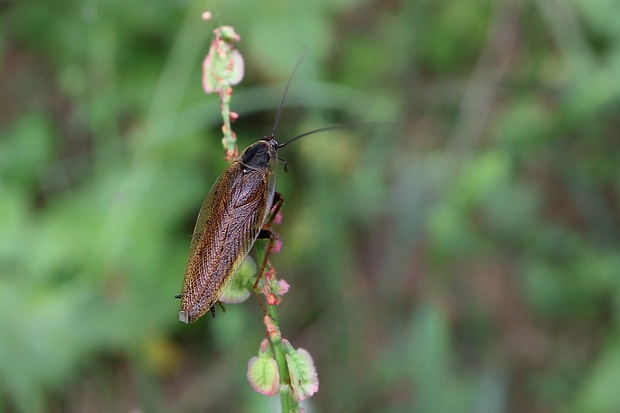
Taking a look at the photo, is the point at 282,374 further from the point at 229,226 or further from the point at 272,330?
the point at 229,226

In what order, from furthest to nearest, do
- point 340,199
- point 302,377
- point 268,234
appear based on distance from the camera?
point 340,199 → point 268,234 → point 302,377

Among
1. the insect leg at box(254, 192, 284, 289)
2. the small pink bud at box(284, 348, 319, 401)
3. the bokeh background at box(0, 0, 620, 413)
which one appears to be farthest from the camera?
the bokeh background at box(0, 0, 620, 413)

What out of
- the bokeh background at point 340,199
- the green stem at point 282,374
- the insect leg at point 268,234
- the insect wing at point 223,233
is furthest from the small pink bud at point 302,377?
the bokeh background at point 340,199

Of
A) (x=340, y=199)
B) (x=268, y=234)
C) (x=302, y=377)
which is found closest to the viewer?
(x=302, y=377)

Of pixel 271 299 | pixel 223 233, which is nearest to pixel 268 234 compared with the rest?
pixel 223 233

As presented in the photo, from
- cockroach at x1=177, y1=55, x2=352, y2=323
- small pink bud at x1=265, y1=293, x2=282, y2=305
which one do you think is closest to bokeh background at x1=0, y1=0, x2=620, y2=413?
cockroach at x1=177, y1=55, x2=352, y2=323

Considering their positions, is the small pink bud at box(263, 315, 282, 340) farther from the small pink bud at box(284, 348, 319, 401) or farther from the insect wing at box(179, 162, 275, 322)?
the insect wing at box(179, 162, 275, 322)

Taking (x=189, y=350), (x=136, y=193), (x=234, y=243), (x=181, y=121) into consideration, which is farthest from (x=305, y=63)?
(x=234, y=243)
